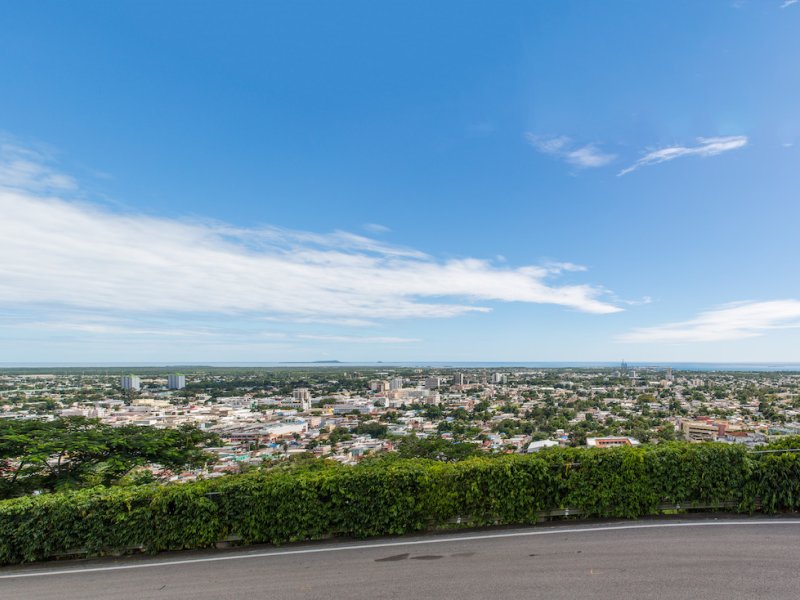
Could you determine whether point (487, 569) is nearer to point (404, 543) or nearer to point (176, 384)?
point (404, 543)

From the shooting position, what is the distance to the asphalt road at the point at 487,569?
4629 millimetres

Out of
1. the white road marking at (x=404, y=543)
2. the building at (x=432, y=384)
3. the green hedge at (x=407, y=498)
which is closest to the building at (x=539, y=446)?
the green hedge at (x=407, y=498)

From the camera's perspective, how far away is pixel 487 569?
5191 mm

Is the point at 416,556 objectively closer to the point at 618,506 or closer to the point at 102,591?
the point at 618,506

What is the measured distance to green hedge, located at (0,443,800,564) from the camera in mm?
6180

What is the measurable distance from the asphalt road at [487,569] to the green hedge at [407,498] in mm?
259

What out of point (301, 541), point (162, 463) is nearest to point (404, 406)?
point (162, 463)

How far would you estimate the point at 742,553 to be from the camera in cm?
519

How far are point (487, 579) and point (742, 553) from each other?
3.50m

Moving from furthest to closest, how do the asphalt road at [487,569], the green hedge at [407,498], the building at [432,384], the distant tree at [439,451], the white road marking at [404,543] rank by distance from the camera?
the building at [432,384]
the distant tree at [439,451]
the green hedge at [407,498]
the white road marking at [404,543]
the asphalt road at [487,569]

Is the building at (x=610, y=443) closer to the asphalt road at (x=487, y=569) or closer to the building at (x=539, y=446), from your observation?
the building at (x=539, y=446)

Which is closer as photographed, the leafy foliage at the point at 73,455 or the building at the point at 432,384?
the leafy foliage at the point at 73,455

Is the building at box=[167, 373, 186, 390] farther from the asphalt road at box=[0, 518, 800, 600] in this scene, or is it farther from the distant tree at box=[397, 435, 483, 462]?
the asphalt road at box=[0, 518, 800, 600]

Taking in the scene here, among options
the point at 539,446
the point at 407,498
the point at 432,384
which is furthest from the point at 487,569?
the point at 432,384
